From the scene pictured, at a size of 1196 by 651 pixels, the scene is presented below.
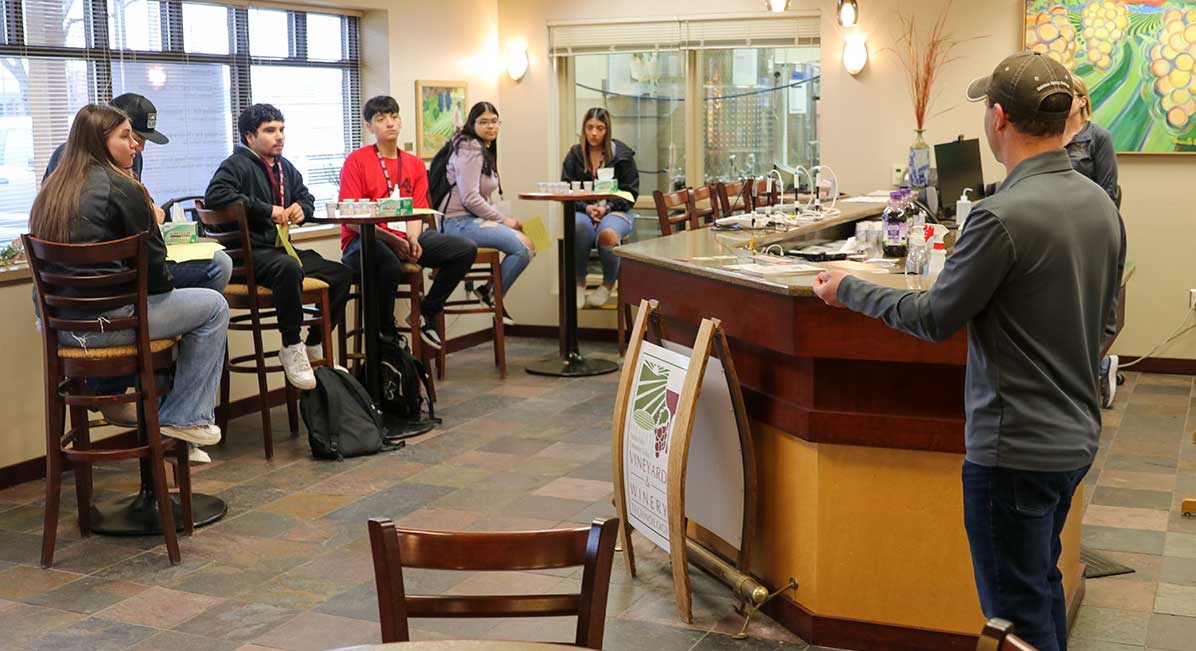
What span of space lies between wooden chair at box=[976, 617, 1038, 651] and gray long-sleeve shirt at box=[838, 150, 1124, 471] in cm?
98

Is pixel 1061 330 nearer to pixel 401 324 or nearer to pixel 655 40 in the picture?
pixel 401 324

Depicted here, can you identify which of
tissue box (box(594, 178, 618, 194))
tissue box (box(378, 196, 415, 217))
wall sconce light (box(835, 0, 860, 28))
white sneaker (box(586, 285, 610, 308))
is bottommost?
white sneaker (box(586, 285, 610, 308))

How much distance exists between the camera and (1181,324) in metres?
7.47

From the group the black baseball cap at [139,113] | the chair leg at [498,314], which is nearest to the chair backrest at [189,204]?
the black baseball cap at [139,113]

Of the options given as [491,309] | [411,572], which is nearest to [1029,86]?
[411,572]

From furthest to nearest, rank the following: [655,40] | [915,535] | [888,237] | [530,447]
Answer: [655,40] → [530,447] → [888,237] → [915,535]

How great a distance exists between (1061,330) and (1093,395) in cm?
18

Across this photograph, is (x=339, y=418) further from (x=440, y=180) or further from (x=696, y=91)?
(x=696, y=91)

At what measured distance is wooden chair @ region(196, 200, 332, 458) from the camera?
5.45 metres

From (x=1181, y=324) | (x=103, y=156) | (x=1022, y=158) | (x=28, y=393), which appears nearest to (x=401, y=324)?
(x=28, y=393)

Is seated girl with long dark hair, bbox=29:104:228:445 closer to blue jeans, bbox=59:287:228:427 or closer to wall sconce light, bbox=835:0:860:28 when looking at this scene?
blue jeans, bbox=59:287:228:427

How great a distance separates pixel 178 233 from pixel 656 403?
2.34m

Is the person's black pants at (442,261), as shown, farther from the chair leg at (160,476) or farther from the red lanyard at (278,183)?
the chair leg at (160,476)

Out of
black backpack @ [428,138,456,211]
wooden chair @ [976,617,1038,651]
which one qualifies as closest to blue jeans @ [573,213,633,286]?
black backpack @ [428,138,456,211]
